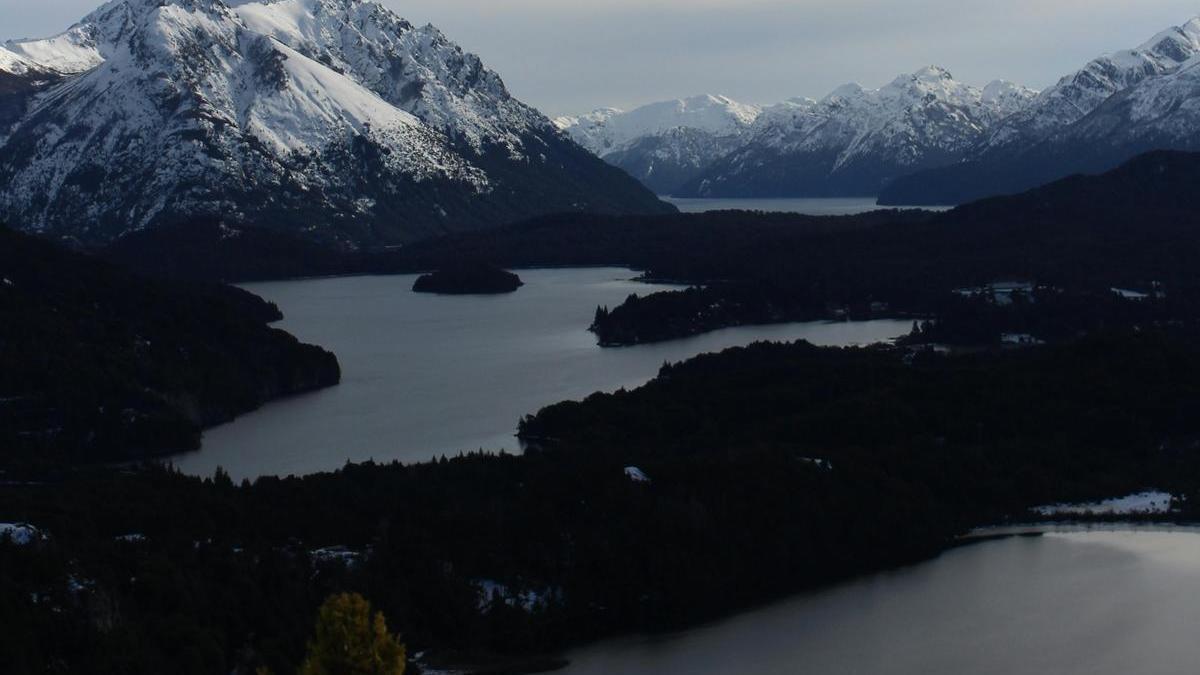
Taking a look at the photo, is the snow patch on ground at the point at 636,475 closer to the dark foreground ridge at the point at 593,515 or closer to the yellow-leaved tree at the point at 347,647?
the dark foreground ridge at the point at 593,515

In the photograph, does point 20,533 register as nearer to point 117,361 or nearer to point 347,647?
point 347,647

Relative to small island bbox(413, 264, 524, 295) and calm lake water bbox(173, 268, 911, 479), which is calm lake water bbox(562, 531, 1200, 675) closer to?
calm lake water bbox(173, 268, 911, 479)

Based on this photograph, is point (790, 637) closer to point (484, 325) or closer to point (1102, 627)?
point (1102, 627)

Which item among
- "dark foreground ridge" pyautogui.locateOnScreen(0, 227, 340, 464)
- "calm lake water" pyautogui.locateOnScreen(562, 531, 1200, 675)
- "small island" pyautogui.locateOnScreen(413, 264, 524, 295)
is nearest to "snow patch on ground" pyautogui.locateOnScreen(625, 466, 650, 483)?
"calm lake water" pyautogui.locateOnScreen(562, 531, 1200, 675)

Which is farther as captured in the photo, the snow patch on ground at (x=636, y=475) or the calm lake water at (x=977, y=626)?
the snow patch on ground at (x=636, y=475)

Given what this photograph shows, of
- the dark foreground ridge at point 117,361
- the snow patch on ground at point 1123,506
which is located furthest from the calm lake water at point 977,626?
the dark foreground ridge at point 117,361

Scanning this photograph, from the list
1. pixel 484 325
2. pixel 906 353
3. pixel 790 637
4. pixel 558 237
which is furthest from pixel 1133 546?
pixel 558 237
